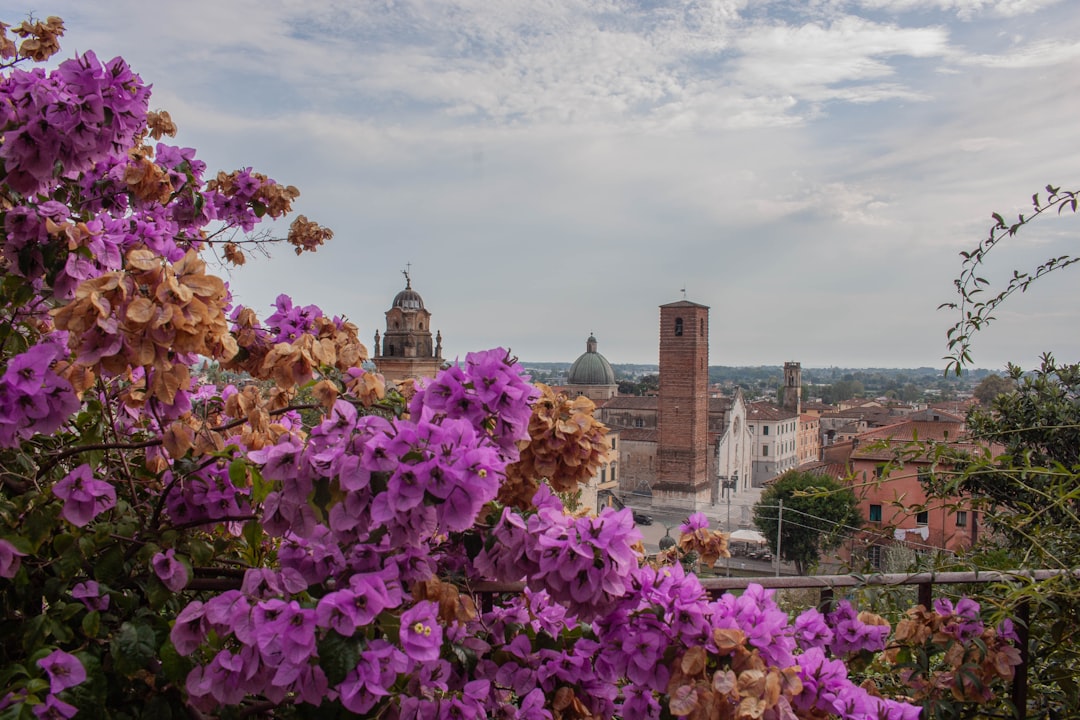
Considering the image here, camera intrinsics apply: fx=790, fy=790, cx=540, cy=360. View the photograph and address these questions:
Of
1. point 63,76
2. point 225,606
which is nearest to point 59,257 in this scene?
point 63,76

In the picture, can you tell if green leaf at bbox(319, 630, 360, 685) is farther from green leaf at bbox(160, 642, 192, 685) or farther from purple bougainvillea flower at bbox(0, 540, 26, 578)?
purple bougainvillea flower at bbox(0, 540, 26, 578)

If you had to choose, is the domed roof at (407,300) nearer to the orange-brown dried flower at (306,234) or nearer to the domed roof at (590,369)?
the domed roof at (590,369)

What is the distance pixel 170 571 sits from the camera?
127 cm

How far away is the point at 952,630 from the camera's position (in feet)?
5.57

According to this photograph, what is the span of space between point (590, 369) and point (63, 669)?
179ft

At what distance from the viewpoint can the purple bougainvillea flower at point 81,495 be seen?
1284 mm

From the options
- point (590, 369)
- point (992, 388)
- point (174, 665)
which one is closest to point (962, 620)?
point (174, 665)

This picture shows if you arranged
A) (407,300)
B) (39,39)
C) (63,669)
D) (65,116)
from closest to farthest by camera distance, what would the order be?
(63,669)
(65,116)
(39,39)
(407,300)

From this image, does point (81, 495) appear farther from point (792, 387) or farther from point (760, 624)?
point (792, 387)

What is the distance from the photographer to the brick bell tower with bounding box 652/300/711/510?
4022cm

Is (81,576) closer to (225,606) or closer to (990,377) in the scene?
(225,606)

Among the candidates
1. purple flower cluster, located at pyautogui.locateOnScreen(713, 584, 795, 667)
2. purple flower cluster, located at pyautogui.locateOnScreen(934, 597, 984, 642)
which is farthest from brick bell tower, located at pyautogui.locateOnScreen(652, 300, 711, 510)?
purple flower cluster, located at pyautogui.locateOnScreen(713, 584, 795, 667)

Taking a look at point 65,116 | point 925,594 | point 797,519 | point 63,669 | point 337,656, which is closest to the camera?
point 337,656

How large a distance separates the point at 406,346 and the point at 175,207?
32.6 metres
